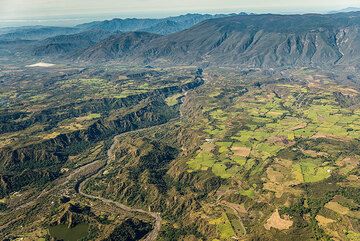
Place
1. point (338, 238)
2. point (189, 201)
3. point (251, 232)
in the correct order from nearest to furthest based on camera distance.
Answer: point (338, 238) < point (251, 232) < point (189, 201)

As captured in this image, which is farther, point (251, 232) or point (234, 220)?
point (234, 220)

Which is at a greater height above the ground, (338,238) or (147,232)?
(338,238)

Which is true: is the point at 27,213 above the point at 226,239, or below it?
below

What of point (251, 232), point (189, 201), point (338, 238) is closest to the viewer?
point (338, 238)

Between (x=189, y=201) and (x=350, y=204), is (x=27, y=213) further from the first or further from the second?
(x=350, y=204)

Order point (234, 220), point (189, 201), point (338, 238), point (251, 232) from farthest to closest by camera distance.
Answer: point (189, 201) → point (234, 220) → point (251, 232) → point (338, 238)

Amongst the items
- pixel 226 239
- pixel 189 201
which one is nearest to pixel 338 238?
pixel 226 239

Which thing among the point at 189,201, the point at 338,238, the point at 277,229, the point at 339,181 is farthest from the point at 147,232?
the point at 339,181

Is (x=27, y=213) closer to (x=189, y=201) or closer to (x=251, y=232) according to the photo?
(x=189, y=201)

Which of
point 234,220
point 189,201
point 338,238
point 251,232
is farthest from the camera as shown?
point 189,201
